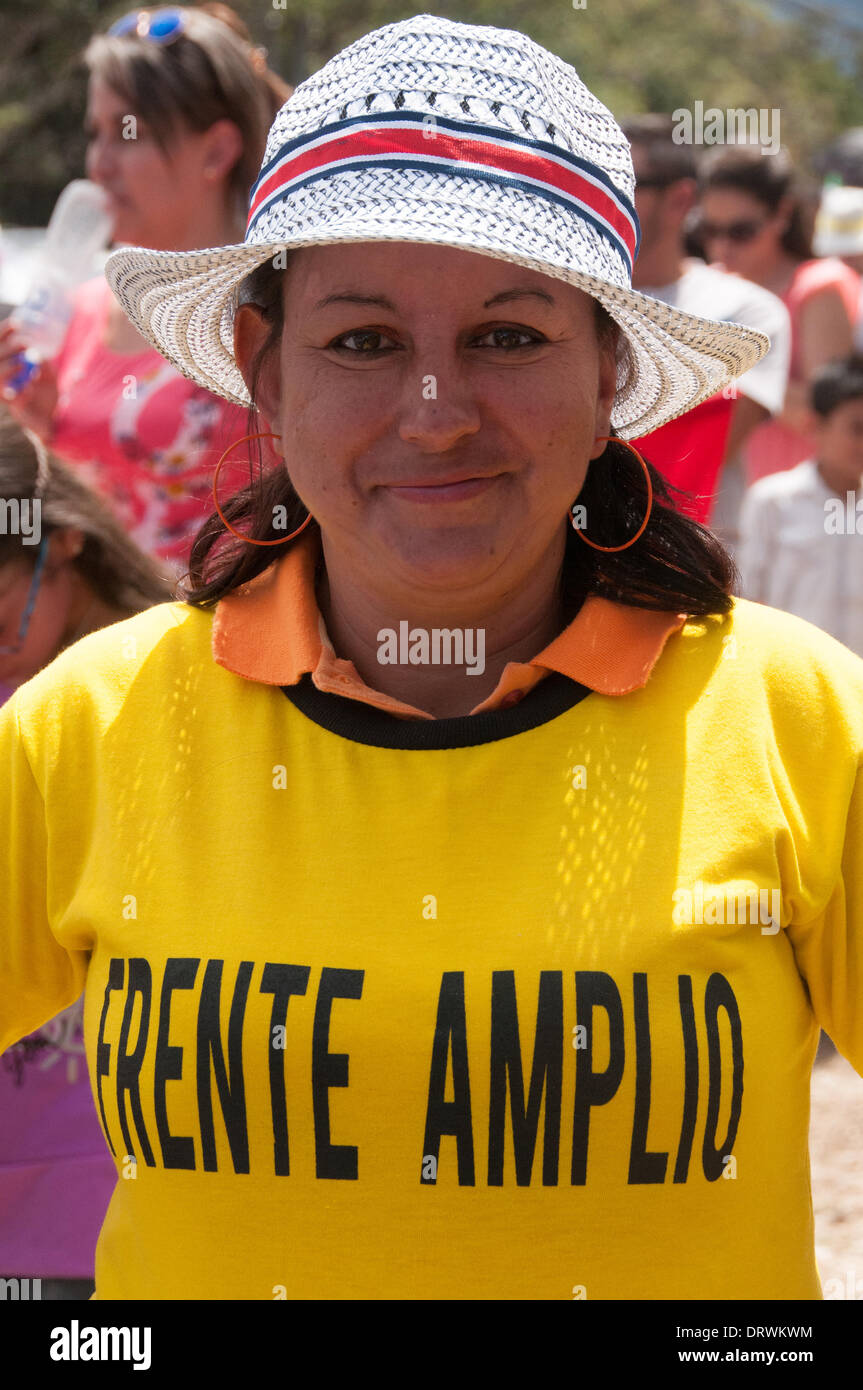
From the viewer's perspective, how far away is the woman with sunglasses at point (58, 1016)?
244 centimetres

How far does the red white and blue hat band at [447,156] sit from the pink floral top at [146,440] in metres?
1.79

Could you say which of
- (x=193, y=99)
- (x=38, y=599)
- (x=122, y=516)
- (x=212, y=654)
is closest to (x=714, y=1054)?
(x=212, y=654)

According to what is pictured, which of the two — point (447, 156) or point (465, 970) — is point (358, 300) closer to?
point (447, 156)

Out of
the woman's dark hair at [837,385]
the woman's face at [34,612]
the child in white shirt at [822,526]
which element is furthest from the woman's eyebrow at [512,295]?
the woman's dark hair at [837,385]

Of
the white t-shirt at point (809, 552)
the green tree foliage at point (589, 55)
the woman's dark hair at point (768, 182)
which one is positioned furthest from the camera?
A: the green tree foliage at point (589, 55)

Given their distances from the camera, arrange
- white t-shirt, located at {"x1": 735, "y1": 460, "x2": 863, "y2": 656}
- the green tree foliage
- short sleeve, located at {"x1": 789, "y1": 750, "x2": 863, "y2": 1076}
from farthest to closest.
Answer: the green tree foliage → white t-shirt, located at {"x1": 735, "y1": 460, "x2": 863, "y2": 656} → short sleeve, located at {"x1": 789, "y1": 750, "x2": 863, "y2": 1076}

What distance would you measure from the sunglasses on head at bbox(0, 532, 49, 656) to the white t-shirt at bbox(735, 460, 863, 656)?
3.04 meters

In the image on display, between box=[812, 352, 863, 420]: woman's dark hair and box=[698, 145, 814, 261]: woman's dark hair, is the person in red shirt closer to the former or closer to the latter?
box=[812, 352, 863, 420]: woman's dark hair

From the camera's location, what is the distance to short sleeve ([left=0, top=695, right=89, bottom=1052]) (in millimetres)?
1798

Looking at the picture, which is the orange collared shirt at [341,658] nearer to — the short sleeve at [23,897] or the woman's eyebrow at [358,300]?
the short sleeve at [23,897]

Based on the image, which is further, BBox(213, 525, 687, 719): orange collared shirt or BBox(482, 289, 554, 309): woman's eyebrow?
BBox(213, 525, 687, 719): orange collared shirt

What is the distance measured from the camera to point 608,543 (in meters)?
1.96

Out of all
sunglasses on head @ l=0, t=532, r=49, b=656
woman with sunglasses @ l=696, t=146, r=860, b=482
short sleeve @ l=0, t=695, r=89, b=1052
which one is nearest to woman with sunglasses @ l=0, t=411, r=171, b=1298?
sunglasses on head @ l=0, t=532, r=49, b=656

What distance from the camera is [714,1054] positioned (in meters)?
1.64
